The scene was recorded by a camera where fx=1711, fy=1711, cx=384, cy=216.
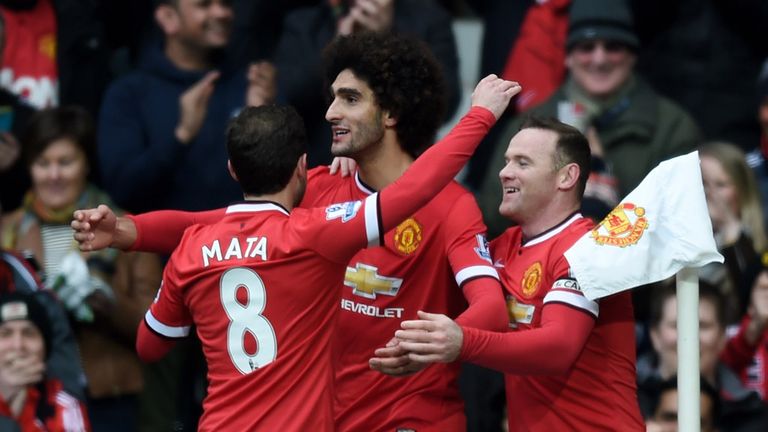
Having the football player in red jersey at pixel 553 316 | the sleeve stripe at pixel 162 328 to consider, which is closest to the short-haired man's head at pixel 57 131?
the sleeve stripe at pixel 162 328

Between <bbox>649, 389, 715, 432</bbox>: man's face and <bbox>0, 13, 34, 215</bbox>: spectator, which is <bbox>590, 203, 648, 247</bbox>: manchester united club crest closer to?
<bbox>649, 389, 715, 432</bbox>: man's face

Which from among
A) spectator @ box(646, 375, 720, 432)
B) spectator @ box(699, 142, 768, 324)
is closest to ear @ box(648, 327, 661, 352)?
spectator @ box(646, 375, 720, 432)

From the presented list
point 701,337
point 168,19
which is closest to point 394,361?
point 701,337

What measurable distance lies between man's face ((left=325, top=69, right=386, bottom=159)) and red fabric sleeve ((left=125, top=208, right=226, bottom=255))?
0.53 metres

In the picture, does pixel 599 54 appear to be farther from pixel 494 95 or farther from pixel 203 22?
pixel 494 95

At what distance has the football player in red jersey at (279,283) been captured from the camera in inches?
221

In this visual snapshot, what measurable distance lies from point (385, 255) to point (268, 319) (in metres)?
0.64

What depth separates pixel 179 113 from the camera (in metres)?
8.59

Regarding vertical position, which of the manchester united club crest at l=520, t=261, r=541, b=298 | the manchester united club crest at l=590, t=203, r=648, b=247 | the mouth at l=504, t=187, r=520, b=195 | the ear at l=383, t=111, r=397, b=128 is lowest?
the manchester united club crest at l=520, t=261, r=541, b=298

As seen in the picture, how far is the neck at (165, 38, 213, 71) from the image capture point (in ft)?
28.9

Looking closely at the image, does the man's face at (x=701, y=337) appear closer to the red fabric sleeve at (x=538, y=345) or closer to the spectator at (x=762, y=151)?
the spectator at (x=762, y=151)

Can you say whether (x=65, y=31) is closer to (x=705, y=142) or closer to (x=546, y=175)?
(x=705, y=142)

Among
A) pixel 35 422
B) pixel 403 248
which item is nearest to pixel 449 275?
pixel 403 248

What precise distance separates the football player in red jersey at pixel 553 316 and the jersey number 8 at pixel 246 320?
71 centimetres
